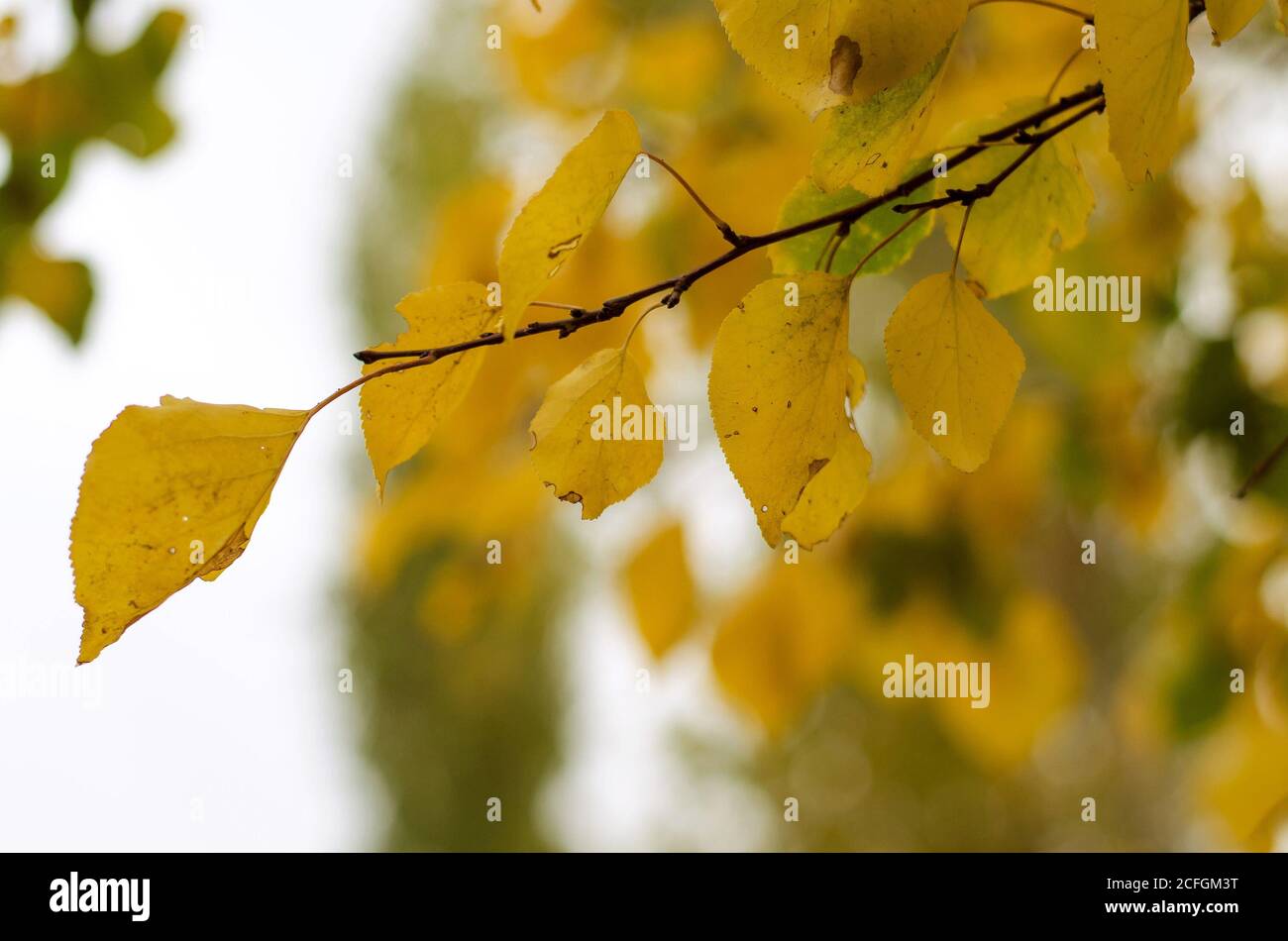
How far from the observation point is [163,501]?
22cm

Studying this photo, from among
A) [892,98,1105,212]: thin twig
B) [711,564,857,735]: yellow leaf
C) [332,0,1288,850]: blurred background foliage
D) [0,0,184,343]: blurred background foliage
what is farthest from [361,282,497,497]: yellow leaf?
[711,564,857,735]: yellow leaf

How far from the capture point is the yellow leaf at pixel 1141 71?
19 centimetres

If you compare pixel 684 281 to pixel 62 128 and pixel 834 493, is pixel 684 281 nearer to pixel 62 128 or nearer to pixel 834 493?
pixel 834 493

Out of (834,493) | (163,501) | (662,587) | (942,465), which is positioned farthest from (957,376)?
(942,465)

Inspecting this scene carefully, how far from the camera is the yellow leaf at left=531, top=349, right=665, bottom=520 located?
25 centimetres

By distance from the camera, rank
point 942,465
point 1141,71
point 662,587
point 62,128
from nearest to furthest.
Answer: point 1141,71 < point 62,128 < point 662,587 < point 942,465

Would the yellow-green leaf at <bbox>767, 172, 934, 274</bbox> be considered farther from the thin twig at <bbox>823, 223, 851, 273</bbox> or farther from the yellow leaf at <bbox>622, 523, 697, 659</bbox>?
the yellow leaf at <bbox>622, 523, 697, 659</bbox>

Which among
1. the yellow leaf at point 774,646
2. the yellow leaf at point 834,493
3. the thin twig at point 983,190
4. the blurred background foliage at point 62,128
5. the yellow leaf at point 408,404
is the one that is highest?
the blurred background foliage at point 62,128

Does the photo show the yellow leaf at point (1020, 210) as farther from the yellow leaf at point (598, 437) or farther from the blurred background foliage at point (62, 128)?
the blurred background foliage at point (62, 128)

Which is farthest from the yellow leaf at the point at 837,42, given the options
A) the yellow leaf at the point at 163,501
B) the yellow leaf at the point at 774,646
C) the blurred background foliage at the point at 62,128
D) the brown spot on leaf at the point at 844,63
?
the yellow leaf at the point at 774,646

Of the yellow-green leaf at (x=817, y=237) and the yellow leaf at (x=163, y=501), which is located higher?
the yellow-green leaf at (x=817, y=237)

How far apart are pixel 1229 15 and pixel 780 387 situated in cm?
11

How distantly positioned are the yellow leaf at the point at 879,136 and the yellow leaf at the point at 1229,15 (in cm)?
5
